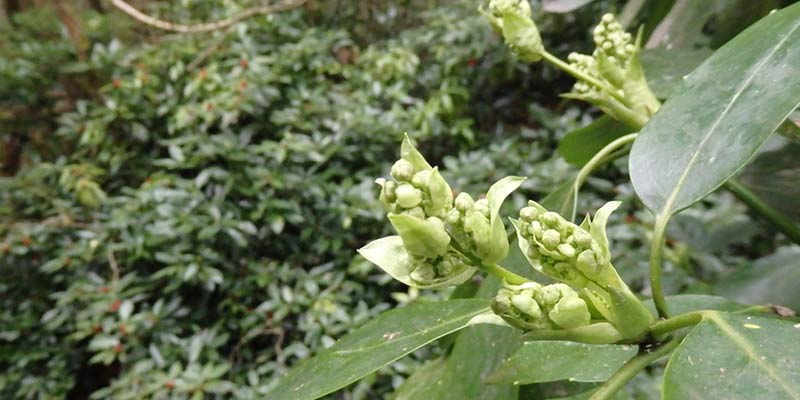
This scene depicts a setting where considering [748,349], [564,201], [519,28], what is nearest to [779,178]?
[564,201]

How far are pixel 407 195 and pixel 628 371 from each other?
0.14 metres

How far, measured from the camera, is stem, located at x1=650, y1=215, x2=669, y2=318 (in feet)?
1.14

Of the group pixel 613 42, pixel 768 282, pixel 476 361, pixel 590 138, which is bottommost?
pixel 768 282

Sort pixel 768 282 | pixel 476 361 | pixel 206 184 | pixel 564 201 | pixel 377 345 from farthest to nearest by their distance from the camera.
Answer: pixel 206 184 < pixel 768 282 < pixel 564 201 < pixel 476 361 < pixel 377 345

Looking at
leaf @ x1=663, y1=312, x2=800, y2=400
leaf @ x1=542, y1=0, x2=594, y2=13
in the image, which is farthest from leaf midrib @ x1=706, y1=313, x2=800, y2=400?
leaf @ x1=542, y1=0, x2=594, y2=13

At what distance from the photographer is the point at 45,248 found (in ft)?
6.75

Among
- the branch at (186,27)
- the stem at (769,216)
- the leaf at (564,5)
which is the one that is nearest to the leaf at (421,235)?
the stem at (769,216)

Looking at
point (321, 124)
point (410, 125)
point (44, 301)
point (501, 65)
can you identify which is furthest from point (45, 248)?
point (501, 65)

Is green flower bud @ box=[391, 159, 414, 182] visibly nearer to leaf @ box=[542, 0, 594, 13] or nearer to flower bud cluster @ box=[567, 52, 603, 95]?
flower bud cluster @ box=[567, 52, 603, 95]

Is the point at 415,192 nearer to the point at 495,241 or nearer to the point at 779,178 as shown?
the point at 495,241

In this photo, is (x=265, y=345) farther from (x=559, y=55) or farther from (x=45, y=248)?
(x=559, y=55)

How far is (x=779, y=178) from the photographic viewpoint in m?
0.68

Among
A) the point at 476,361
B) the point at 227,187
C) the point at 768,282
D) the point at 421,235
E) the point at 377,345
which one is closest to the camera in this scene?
the point at 421,235

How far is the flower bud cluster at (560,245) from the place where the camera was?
31 cm
